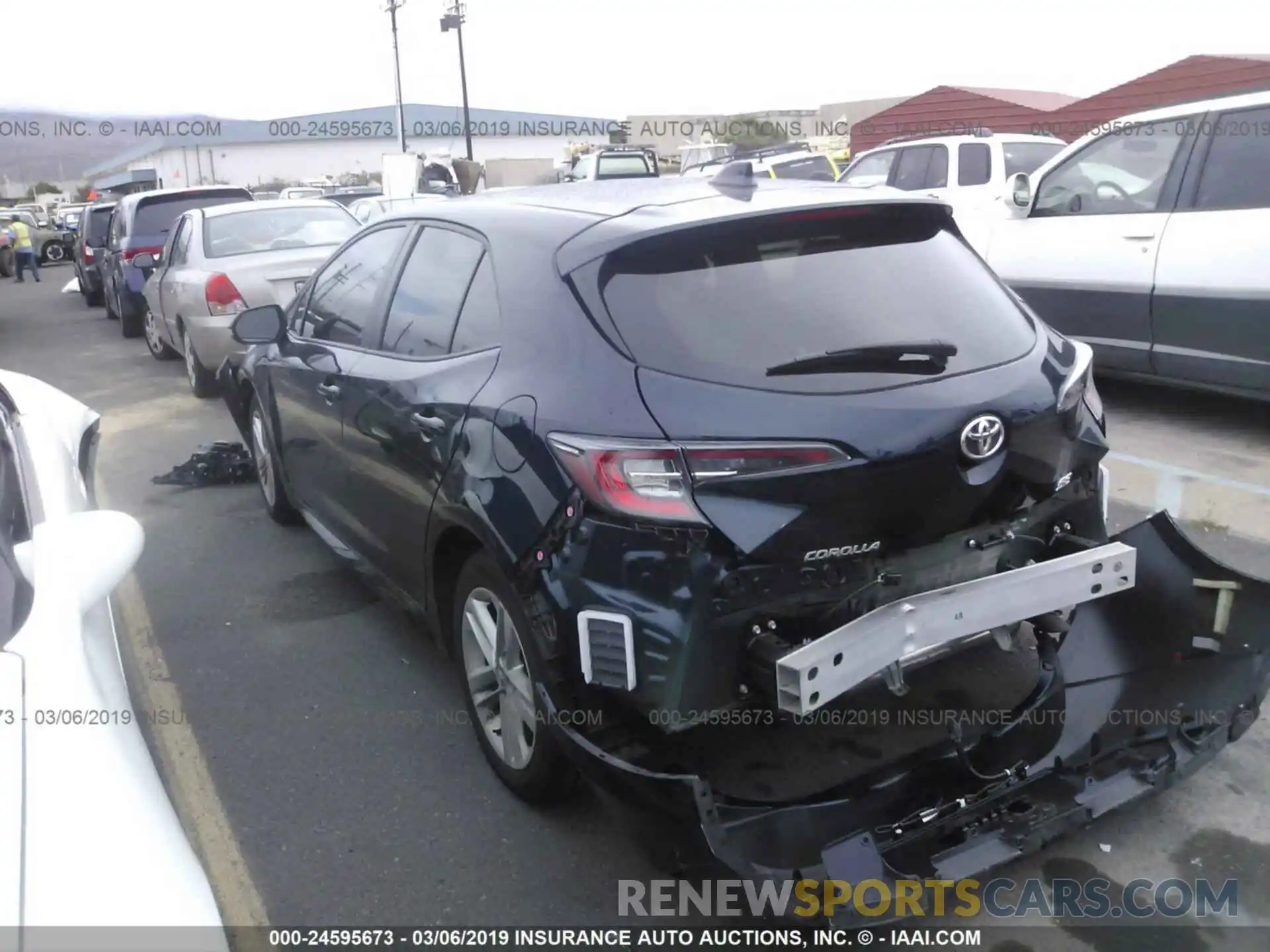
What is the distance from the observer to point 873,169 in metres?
13.5

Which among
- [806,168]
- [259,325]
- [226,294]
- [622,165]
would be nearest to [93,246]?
[622,165]

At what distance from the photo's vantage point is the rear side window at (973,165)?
40.0 ft

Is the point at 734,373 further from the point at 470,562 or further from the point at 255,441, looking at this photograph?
the point at 255,441

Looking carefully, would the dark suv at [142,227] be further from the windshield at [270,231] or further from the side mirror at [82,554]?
the side mirror at [82,554]

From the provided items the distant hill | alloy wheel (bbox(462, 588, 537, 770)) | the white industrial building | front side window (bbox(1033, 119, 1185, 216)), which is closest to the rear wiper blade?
alloy wheel (bbox(462, 588, 537, 770))

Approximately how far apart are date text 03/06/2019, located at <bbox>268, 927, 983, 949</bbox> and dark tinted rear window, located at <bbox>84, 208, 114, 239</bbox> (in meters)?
18.8

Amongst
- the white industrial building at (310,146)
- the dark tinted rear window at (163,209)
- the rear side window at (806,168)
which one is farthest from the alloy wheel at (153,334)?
the white industrial building at (310,146)

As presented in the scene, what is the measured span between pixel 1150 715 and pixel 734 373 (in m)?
1.59

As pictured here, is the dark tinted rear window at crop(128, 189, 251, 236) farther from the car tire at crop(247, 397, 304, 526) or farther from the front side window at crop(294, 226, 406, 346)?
the front side window at crop(294, 226, 406, 346)

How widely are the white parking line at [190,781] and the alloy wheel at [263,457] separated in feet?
3.50

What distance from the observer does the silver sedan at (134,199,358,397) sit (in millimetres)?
8945

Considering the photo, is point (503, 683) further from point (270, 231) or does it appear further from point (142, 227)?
point (142, 227)

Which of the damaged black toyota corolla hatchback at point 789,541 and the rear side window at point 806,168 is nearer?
the damaged black toyota corolla hatchback at point 789,541

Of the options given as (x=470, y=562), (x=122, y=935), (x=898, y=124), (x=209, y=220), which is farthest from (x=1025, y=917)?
(x=898, y=124)
